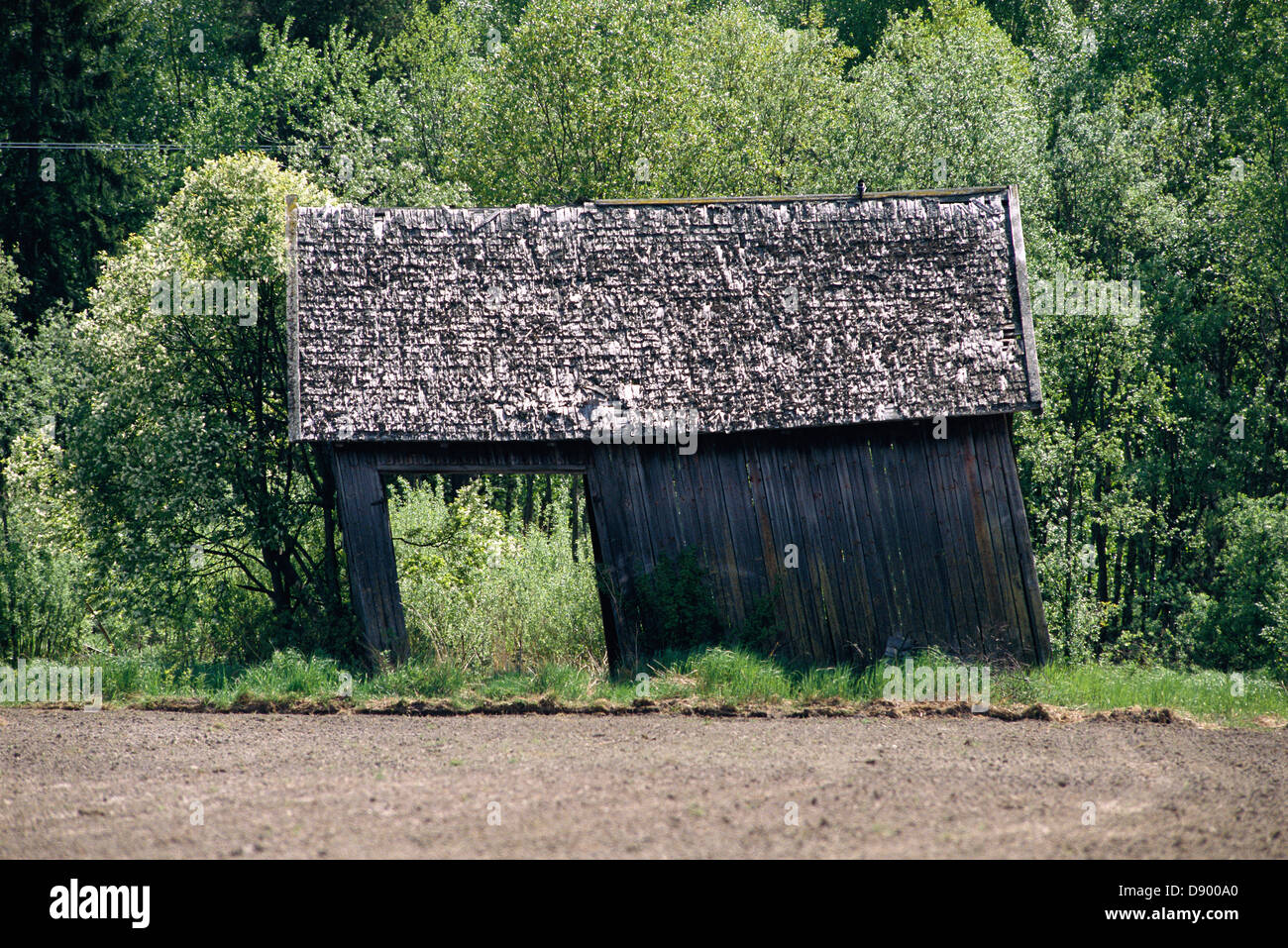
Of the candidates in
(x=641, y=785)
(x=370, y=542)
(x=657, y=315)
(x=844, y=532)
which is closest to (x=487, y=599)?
(x=370, y=542)

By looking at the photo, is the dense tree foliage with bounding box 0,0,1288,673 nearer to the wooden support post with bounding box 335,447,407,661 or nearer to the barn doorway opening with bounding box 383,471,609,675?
the barn doorway opening with bounding box 383,471,609,675

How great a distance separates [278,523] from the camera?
1553cm

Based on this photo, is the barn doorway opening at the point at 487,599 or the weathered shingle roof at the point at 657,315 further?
the barn doorway opening at the point at 487,599

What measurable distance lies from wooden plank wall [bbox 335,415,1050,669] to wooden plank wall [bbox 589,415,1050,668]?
15 millimetres

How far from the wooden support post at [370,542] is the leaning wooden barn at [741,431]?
23mm

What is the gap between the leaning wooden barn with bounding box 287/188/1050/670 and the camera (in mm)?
13656

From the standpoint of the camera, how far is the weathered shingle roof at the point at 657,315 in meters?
13.7

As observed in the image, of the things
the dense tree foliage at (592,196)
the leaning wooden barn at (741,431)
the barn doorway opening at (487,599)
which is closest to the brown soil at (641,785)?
the leaning wooden barn at (741,431)

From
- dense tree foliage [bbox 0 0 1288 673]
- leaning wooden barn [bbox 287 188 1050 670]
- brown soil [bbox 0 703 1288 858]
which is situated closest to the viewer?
brown soil [bbox 0 703 1288 858]

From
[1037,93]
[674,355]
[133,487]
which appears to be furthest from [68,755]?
[1037,93]

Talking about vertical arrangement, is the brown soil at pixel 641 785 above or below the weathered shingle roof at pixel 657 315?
below

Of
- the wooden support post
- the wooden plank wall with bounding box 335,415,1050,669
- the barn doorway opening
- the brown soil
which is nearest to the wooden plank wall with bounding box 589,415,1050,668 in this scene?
the wooden plank wall with bounding box 335,415,1050,669

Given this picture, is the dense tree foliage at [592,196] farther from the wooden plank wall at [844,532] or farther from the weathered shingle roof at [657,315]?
the wooden plank wall at [844,532]

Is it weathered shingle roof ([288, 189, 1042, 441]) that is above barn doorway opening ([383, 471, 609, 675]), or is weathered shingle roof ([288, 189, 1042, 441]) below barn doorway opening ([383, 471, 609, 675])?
above
